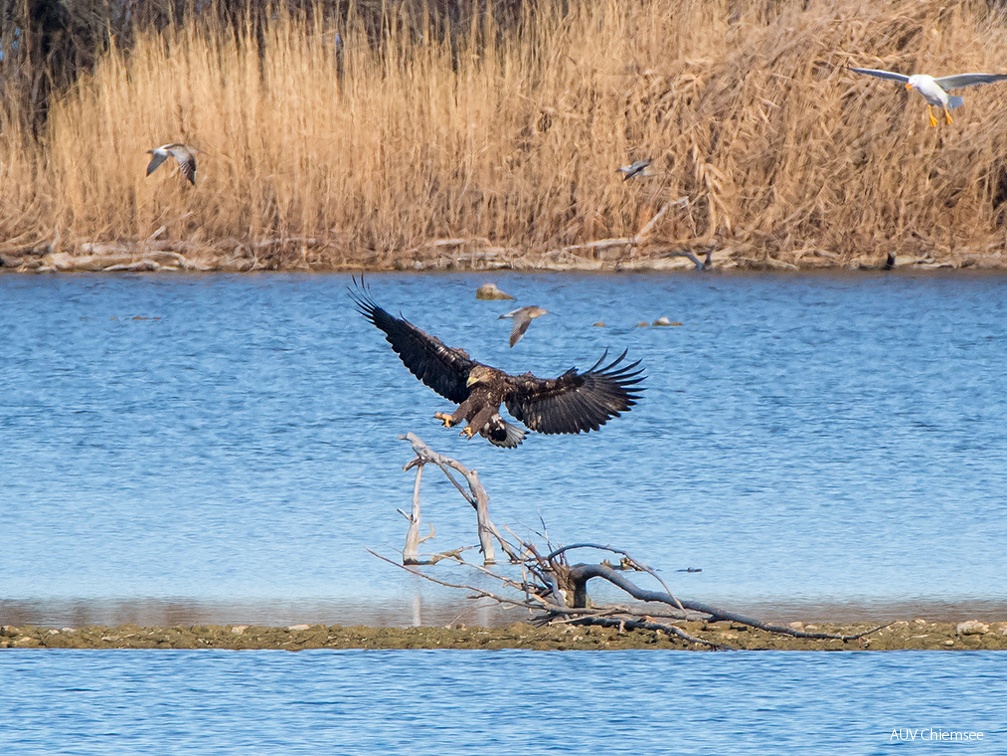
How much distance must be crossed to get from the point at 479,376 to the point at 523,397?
7.8 inches

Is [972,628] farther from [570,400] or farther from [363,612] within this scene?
[363,612]

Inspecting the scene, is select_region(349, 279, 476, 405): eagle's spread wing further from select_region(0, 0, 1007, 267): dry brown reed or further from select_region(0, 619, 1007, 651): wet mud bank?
select_region(0, 0, 1007, 267): dry brown reed

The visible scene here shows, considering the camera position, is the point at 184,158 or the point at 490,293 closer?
the point at 184,158

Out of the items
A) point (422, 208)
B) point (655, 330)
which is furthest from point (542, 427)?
point (422, 208)

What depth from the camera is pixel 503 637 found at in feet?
22.3

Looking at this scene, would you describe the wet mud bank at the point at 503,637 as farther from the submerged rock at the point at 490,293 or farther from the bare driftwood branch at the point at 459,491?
the submerged rock at the point at 490,293

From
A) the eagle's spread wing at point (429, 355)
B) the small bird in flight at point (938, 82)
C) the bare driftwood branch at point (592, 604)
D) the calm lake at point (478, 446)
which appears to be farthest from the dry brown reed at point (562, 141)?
the bare driftwood branch at point (592, 604)

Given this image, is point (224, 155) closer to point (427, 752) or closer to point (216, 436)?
point (216, 436)

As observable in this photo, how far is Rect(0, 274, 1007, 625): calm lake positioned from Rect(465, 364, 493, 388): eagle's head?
35.1 inches

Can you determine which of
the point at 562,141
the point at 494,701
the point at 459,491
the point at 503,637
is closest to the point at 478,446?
the point at 459,491

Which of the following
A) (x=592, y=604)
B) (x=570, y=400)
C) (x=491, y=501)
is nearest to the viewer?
(x=570, y=400)

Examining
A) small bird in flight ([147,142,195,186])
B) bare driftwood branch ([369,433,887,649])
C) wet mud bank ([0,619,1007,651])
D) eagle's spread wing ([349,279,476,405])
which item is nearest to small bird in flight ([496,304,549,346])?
eagle's spread wing ([349,279,476,405])

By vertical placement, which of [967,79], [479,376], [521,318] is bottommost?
[479,376]

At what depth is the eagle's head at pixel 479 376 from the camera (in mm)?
7254
